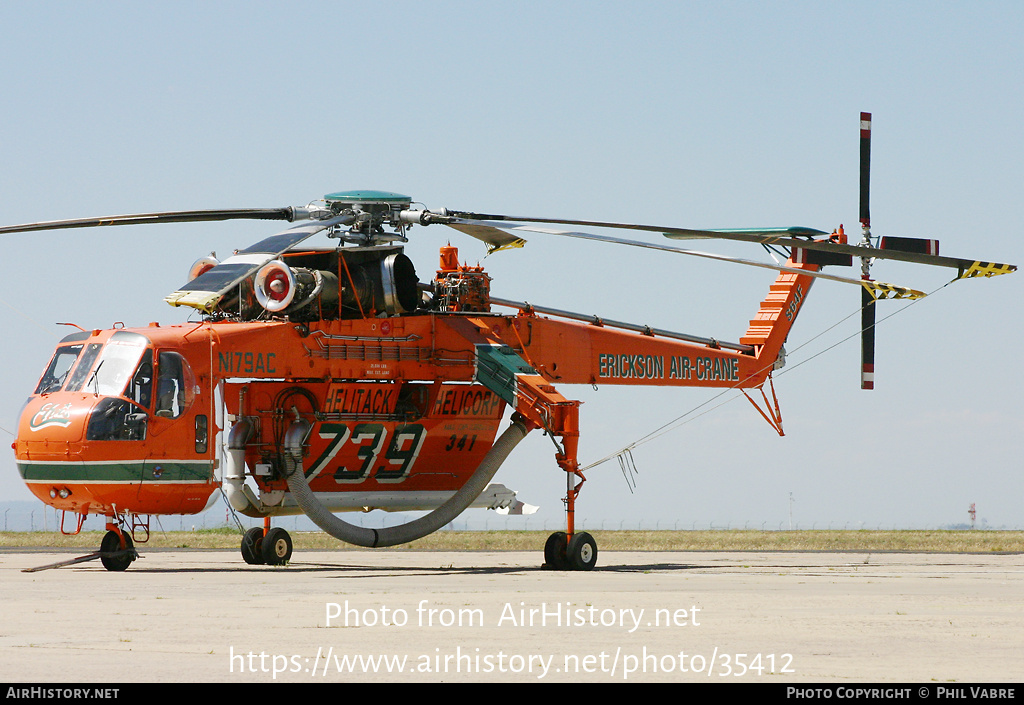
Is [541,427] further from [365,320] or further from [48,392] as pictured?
[48,392]

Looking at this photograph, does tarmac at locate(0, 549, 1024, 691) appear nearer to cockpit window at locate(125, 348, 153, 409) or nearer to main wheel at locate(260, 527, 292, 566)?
main wheel at locate(260, 527, 292, 566)

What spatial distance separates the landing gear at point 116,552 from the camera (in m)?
19.9

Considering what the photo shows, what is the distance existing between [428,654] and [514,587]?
6.80m

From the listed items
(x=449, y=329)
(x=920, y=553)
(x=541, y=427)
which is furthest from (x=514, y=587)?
(x=920, y=553)

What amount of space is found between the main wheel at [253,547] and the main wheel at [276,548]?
0.23 ft

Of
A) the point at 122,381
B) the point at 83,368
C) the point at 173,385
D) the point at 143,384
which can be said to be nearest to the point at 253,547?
the point at 173,385

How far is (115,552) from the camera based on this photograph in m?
19.9

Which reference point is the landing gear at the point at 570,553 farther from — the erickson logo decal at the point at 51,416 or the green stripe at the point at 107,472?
the erickson logo decal at the point at 51,416

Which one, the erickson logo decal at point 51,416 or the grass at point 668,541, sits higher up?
the erickson logo decal at point 51,416

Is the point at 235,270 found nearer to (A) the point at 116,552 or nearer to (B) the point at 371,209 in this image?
(B) the point at 371,209

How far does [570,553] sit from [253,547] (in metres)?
5.75

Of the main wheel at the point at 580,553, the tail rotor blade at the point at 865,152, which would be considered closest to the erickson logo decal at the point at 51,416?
the main wheel at the point at 580,553

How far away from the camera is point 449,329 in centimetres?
2252

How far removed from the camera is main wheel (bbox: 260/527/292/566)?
22250 mm
